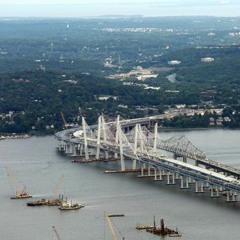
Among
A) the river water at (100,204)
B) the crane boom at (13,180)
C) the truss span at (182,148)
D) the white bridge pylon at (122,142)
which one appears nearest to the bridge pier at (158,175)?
the river water at (100,204)

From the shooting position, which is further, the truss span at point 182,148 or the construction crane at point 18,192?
the truss span at point 182,148

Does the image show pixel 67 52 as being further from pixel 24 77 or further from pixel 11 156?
pixel 11 156

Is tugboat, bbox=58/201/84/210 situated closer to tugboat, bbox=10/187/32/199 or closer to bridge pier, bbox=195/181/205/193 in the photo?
tugboat, bbox=10/187/32/199

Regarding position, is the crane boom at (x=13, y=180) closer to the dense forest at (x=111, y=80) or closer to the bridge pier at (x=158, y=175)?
the bridge pier at (x=158, y=175)

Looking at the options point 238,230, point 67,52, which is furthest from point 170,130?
point 67,52

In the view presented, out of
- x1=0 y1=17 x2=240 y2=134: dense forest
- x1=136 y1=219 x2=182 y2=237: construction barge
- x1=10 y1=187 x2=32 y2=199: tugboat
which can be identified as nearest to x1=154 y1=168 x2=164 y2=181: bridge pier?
x1=10 y1=187 x2=32 y2=199: tugboat

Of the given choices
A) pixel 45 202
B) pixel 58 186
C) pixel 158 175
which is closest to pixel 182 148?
pixel 158 175
